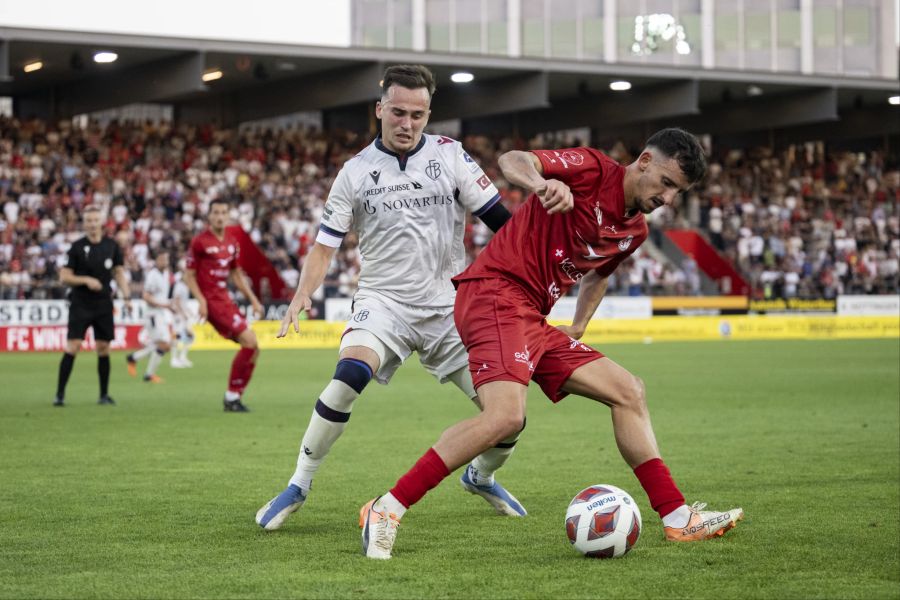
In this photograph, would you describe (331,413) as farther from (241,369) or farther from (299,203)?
(299,203)

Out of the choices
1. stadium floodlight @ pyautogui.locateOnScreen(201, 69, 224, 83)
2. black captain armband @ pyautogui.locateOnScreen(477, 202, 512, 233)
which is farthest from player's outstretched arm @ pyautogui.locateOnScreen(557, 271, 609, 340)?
stadium floodlight @ pyautogui.locateOnScreen(201, 69, 224, 83)

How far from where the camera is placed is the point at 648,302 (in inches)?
1380

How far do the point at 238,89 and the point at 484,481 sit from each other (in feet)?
116

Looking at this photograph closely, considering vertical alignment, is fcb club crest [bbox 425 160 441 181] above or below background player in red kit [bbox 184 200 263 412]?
above

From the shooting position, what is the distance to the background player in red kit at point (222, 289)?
46.4ft

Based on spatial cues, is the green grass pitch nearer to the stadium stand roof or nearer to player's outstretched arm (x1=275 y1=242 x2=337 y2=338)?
player's outstretched arm (x1=275 y1=242 x2=337 y2=338)

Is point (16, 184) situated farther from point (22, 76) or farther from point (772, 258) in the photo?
point (772, 258)

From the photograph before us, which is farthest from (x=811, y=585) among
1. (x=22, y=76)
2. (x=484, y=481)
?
(x=22, y=76)

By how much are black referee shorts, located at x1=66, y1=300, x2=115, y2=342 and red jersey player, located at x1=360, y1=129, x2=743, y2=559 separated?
964cm

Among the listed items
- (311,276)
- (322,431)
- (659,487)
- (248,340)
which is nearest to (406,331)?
(311,276)

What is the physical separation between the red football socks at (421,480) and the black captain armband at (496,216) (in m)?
1.56

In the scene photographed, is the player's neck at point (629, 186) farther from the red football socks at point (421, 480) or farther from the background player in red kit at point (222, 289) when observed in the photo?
the background player in red kit at point (222, 289)

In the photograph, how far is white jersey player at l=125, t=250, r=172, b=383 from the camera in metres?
19.6

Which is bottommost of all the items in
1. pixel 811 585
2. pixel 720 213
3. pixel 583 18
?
pixel 811 585
